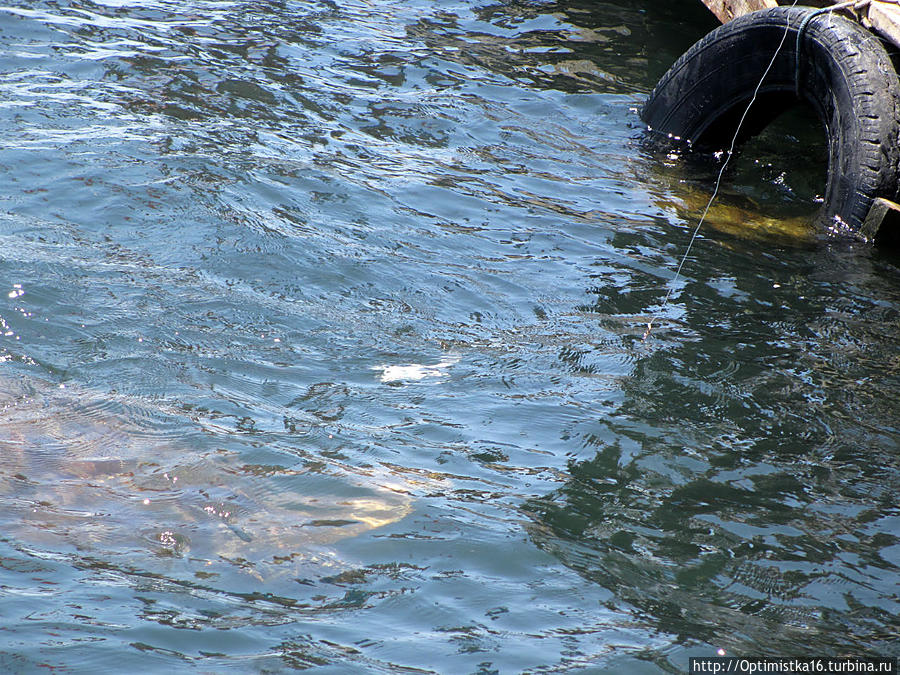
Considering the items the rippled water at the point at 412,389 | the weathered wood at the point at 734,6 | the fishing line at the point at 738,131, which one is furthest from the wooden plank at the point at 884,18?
the rippled water at the point at 412,389

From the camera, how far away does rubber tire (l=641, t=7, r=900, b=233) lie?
666 centimetres

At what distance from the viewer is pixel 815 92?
7.10 m

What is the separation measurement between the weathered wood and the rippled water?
1283mm

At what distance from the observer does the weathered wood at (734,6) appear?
8473 mm

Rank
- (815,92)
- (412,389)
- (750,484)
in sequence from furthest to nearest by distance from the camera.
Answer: (815,92) < (412,389) < (750,484)

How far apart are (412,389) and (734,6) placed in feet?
21.4

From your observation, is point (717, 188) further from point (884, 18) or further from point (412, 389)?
point (412, 389)

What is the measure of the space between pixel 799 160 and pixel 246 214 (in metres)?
5.19

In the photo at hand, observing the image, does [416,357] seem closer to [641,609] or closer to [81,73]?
[641,609]

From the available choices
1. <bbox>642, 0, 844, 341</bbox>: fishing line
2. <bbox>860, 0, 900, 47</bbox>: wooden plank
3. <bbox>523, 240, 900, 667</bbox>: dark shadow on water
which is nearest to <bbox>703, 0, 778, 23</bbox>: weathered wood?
<bbox>642, 0, 844, 341</bbox>: fishing line

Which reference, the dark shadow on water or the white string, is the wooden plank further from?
the dark shadow on water

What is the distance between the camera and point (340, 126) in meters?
8.00

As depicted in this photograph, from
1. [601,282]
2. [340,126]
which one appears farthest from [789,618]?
[340,126]

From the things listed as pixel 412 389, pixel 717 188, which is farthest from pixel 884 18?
pixel 412 389
